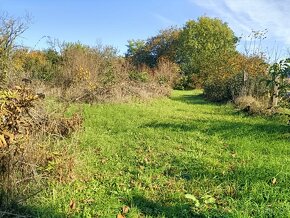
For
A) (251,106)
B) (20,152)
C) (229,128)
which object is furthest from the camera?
(251,106)

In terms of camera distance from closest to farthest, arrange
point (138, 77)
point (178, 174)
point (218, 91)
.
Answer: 1. point (178, 174)
2. point (218, 91)
3. point (138, 77)

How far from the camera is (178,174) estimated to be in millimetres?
5293

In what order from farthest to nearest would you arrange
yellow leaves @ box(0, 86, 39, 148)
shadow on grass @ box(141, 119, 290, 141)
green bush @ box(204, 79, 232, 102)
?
green bush @ box(204, 79, 232, 102) → shadow on grass @ box(141, 119, 290, 141) → yellow leaves @ box(0, 86, 39, 148)

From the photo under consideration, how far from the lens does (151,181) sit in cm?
502

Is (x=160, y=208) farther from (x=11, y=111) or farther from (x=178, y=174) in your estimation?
(x=11, y=111)

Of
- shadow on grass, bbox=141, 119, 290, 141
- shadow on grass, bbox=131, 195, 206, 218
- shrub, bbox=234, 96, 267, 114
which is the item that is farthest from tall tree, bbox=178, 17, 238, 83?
shadow on grass, bbox=131, 195, 206, 218

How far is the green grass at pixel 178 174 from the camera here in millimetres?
4070

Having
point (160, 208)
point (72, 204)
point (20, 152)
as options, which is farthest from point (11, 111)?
point (160, 208)

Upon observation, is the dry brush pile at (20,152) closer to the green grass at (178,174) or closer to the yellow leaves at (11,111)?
the yellow leaves at (11,111)

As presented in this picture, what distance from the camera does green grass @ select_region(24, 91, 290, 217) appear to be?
4.07 m

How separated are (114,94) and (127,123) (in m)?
6.50

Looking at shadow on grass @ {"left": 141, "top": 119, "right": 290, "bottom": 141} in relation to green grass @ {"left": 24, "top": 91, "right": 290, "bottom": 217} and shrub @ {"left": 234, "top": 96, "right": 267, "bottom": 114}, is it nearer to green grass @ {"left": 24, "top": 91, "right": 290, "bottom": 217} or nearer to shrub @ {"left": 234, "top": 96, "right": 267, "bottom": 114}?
green grass @ {"left": 24, "top": 91, "right": 290, "bottom": 217}

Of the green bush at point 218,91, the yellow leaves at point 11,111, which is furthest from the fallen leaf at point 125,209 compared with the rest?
the green bush at point 218,91

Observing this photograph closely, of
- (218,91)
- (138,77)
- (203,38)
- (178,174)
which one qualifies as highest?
(203,38)
